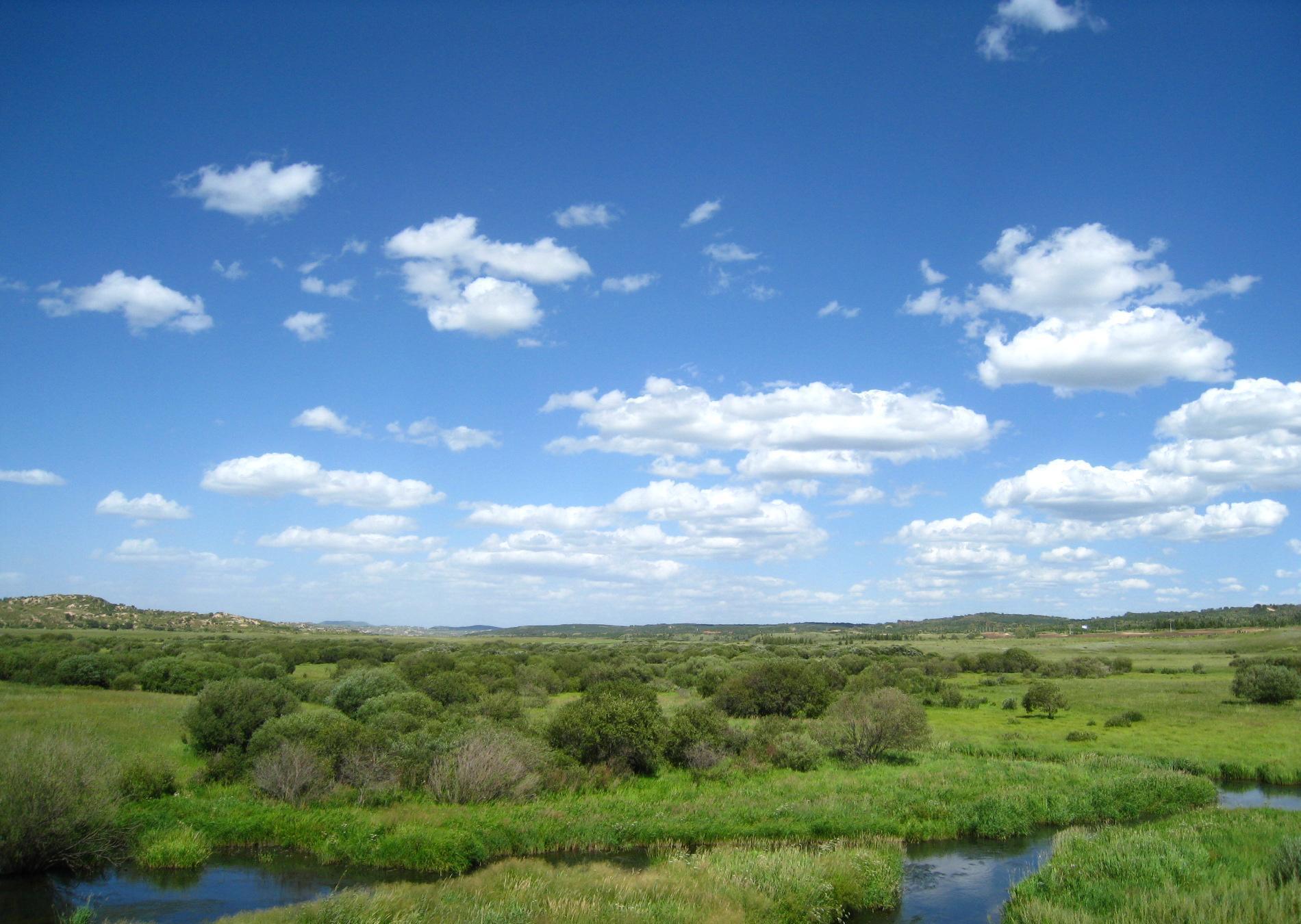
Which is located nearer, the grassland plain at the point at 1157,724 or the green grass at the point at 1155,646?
the grassland plain at the point at 1157,724

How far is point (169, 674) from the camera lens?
200 feet

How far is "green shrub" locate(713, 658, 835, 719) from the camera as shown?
51.8 metres

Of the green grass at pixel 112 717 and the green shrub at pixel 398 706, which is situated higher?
the green shrub at pixel 398 706

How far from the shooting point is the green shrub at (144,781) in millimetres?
27016

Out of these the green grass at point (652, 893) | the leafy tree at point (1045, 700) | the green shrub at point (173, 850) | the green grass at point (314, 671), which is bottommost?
the green grass at point (314, 671)

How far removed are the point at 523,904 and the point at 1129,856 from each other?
16003 millimetres

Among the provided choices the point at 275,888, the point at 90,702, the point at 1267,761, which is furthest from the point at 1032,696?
the point at 90,702

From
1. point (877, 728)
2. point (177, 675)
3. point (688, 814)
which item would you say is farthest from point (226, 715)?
point (177, 675)

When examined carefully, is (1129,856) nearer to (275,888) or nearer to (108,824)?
(275,888)

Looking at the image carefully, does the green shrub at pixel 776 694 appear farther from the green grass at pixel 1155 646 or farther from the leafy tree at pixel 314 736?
the green grass at pixel 1155 646

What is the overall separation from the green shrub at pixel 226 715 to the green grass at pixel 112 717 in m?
1.10

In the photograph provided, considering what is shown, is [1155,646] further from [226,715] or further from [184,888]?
[184,888]

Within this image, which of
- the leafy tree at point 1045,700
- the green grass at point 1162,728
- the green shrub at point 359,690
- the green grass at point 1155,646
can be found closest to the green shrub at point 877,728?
the green grass at point 1162,728

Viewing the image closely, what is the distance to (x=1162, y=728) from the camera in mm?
45500
